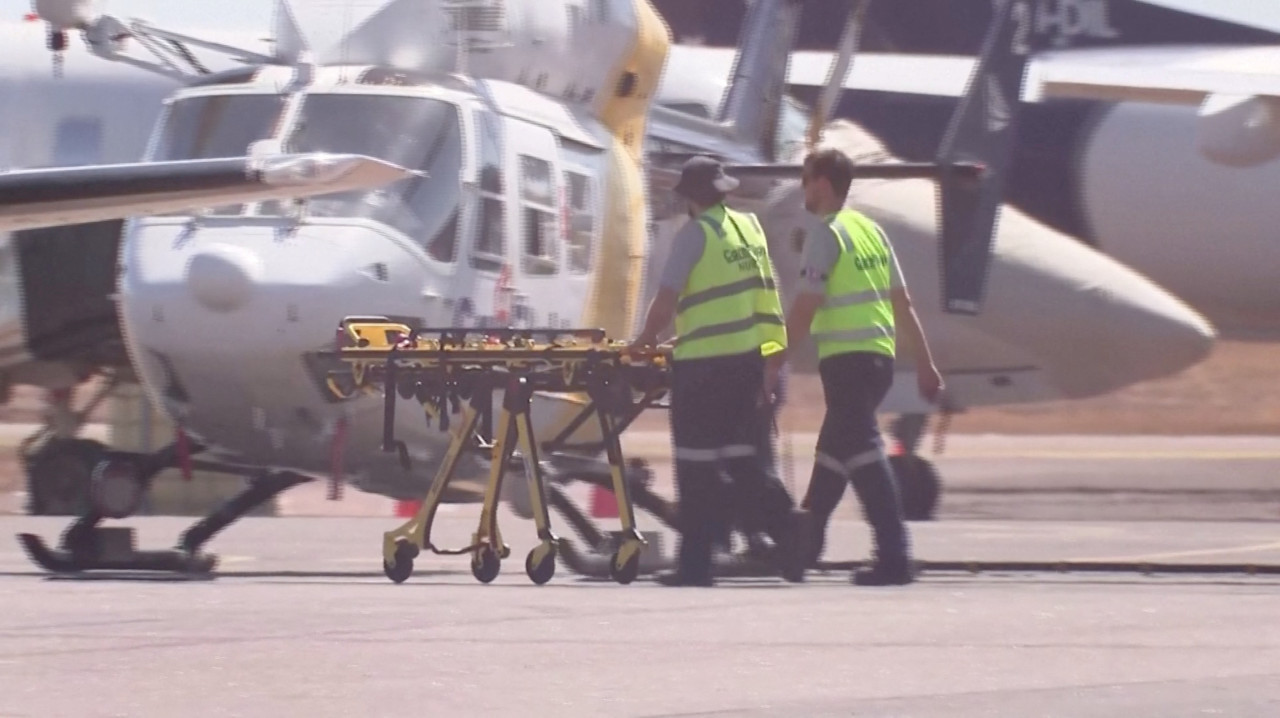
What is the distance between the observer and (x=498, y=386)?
9.39 metres

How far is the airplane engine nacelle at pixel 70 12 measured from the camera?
1159 cm

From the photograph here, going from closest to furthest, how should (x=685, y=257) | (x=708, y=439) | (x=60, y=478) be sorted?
(x=708, y=439)
(x=685, y=257)
(x=60, y=478)

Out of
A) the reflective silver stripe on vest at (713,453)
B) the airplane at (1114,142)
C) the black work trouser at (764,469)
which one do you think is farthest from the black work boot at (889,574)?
the airplane at (1114,142)

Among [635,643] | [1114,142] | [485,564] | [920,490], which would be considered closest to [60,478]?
[920,490]

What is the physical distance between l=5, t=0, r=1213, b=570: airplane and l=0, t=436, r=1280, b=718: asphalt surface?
0.59 metres

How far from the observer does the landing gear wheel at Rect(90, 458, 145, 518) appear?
10.7m

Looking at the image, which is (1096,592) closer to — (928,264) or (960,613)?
(960,613)

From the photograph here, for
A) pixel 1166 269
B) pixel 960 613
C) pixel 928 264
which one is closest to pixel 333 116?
pixel 960 613

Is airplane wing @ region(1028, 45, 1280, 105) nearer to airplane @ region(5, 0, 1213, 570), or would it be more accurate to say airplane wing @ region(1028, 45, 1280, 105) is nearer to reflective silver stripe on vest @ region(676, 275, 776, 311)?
airplane @ region(5, 0, 1213, 570)

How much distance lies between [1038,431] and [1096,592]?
928 inches

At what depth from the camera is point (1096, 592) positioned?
29.5 feet

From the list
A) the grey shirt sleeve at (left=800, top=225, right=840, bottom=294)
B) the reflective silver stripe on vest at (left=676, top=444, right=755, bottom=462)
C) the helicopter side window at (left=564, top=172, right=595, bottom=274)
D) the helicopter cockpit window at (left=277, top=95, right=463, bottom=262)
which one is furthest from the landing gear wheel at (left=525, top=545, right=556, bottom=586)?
the helicopter side window at (left=564, top=172, right=595, bottom=274)

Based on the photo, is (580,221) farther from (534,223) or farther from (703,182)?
(703,182)

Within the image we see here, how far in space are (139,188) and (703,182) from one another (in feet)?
7.78
